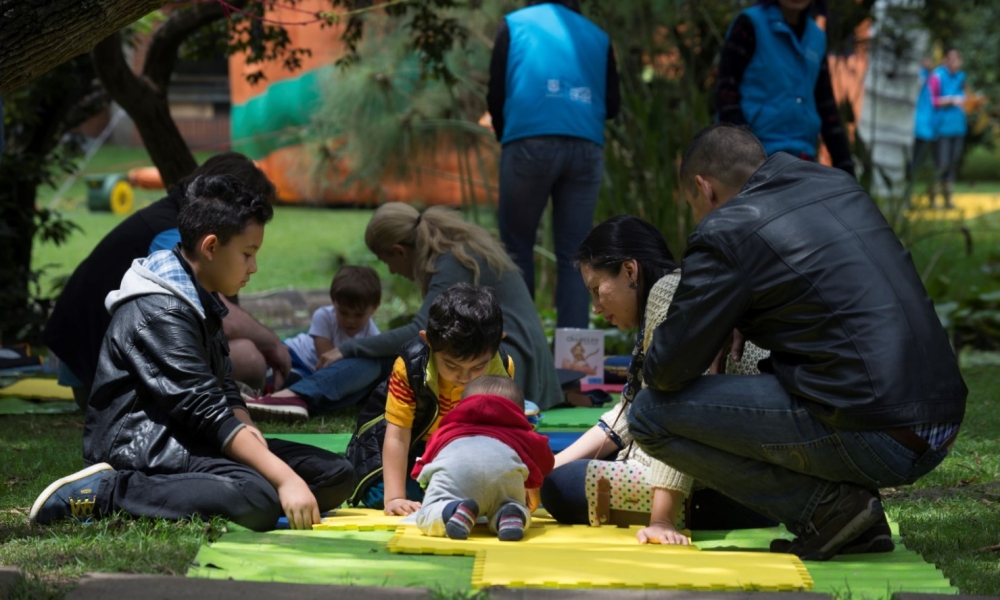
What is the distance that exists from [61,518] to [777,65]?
4.14 meters

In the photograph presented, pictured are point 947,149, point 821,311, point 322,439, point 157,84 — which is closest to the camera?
point 821,311

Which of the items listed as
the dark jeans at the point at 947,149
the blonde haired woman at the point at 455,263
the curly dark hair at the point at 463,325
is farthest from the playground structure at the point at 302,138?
the curly dark hair at the point at 463,325

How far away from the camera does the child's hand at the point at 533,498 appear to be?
3.87 meters

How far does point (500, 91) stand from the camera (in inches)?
260

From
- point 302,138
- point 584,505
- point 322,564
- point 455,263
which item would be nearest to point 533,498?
point 584,505

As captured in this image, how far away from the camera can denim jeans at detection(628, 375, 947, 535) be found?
125 inches

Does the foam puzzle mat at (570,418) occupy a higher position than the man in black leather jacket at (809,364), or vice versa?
the man in black leather jacket at (809,364)

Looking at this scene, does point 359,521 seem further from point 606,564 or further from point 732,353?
point 732,353

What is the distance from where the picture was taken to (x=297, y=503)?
3568 mm

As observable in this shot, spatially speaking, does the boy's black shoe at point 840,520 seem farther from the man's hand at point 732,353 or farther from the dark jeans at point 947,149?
the dark jeans at point 947,149

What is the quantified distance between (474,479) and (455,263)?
1.94 m

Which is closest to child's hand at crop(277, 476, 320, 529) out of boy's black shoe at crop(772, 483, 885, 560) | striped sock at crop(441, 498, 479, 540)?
striped sock at crop(441, 498, 479, 540)

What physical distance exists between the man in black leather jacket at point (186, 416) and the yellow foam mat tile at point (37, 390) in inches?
102

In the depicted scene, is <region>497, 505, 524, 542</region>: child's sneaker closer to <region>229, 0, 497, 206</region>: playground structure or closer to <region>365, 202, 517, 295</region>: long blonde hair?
<region>365, 202, 517, 295</region>: long blonde hair
